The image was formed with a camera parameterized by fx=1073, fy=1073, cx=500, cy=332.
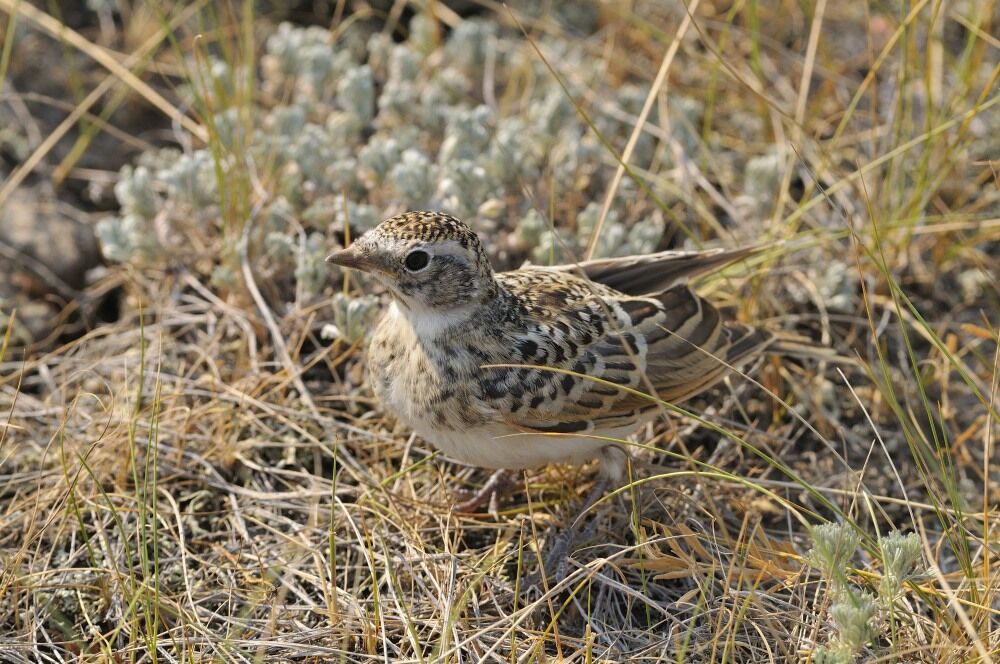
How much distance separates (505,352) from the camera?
3846mm

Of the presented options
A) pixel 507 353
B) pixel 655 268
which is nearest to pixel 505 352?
pixel 507 353

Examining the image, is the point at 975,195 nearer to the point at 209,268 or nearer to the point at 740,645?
the point at 740,645

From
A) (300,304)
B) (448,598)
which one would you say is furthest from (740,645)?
(300,304)

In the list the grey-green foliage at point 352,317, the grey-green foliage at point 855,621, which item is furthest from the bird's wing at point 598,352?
the grey-green foliage at point 855,621

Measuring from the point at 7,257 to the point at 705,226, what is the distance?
3.57m

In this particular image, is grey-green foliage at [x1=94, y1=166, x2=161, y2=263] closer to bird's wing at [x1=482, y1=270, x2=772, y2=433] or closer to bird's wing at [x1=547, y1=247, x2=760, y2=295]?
bird's wing at [x1=482, y1=270, x2=772, y2=433]

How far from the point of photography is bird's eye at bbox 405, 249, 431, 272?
3.68 m

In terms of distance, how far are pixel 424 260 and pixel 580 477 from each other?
4.07 ft

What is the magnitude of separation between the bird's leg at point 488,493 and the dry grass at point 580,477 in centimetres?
7

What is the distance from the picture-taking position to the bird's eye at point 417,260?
→ 3676mm

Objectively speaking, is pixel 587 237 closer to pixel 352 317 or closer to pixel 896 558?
pixel 352 317

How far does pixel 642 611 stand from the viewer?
395 cm

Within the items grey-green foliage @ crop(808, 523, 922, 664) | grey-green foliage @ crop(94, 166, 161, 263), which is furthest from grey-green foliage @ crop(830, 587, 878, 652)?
grey-green foliage @ crop(94, 166, 161, 263)

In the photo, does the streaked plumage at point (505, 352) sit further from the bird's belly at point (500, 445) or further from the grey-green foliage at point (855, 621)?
the grey-green foliage at point (855, 621)
